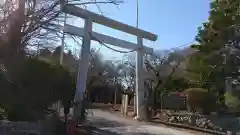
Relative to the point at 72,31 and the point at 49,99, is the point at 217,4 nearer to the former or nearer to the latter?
the point at 72,31

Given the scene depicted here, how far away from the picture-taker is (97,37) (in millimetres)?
19016

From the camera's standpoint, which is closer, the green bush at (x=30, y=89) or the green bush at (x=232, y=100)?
the green bush at (x=30, y=89)

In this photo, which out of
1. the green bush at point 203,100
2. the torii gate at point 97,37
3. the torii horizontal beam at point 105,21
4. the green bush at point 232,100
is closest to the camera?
the green bush at point 232,100

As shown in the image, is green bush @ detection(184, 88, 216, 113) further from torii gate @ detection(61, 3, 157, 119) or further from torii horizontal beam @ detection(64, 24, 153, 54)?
torii horizontal beam @ detection(64, 24, 153, 54)

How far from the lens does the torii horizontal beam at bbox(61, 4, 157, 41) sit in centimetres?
1676

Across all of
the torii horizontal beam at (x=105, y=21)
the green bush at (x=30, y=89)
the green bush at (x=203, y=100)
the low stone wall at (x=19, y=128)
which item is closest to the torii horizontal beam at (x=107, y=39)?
the torii horizontal beam at (x=105, y=21)

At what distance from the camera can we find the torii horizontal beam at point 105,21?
16.8 metres

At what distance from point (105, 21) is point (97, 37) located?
37.4 inches

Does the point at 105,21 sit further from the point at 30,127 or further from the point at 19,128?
the point at 19,128

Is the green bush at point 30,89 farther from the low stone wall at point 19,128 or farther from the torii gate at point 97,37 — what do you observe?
the torii gate at point 97,37

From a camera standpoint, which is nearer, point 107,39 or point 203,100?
point 203,100

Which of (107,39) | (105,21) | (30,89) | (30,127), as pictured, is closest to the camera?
(30,127)

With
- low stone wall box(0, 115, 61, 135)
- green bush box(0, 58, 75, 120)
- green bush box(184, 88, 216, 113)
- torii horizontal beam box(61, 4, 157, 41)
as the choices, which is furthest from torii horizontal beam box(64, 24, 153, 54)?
low stone wall box(0, 115, 61, 135)

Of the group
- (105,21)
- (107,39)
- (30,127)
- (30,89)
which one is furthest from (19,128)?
(107,39)
